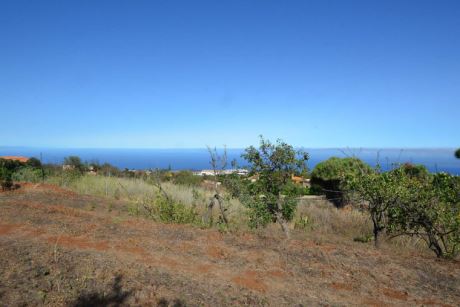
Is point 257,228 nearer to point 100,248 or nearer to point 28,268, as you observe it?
point 100,248

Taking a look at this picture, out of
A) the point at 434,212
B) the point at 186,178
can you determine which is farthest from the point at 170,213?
the point at 186,178

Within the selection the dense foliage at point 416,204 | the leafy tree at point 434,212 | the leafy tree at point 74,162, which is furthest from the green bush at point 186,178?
the leafy tree at point 434,212

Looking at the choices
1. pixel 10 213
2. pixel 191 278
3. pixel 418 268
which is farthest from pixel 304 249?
pixel 10 213

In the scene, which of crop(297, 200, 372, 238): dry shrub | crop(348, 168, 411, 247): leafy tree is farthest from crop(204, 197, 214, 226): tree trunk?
crop(348, 168, 411, 247): leafy tree

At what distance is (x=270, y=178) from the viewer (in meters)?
8.40

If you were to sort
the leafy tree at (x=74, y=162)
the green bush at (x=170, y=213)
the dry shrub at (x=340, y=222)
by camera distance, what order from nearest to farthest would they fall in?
the green bush at (x=170, y=213) < the dry shrub at (x=340, y=222) < the leafy tree at (x=74, y=162)

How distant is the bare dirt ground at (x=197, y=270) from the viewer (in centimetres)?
396

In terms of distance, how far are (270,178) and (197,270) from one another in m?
4.03

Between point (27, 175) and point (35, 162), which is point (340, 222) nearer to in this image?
point (27, 175)

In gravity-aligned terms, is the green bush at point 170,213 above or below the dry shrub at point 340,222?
above

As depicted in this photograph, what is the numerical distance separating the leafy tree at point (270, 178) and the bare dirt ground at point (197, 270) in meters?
1.51

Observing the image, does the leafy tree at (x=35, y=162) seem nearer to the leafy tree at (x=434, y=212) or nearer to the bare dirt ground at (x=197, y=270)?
the bare dirt ground at (x=197, y=270)

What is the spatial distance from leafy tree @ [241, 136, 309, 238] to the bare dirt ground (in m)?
1.51

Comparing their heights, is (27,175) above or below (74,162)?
below
